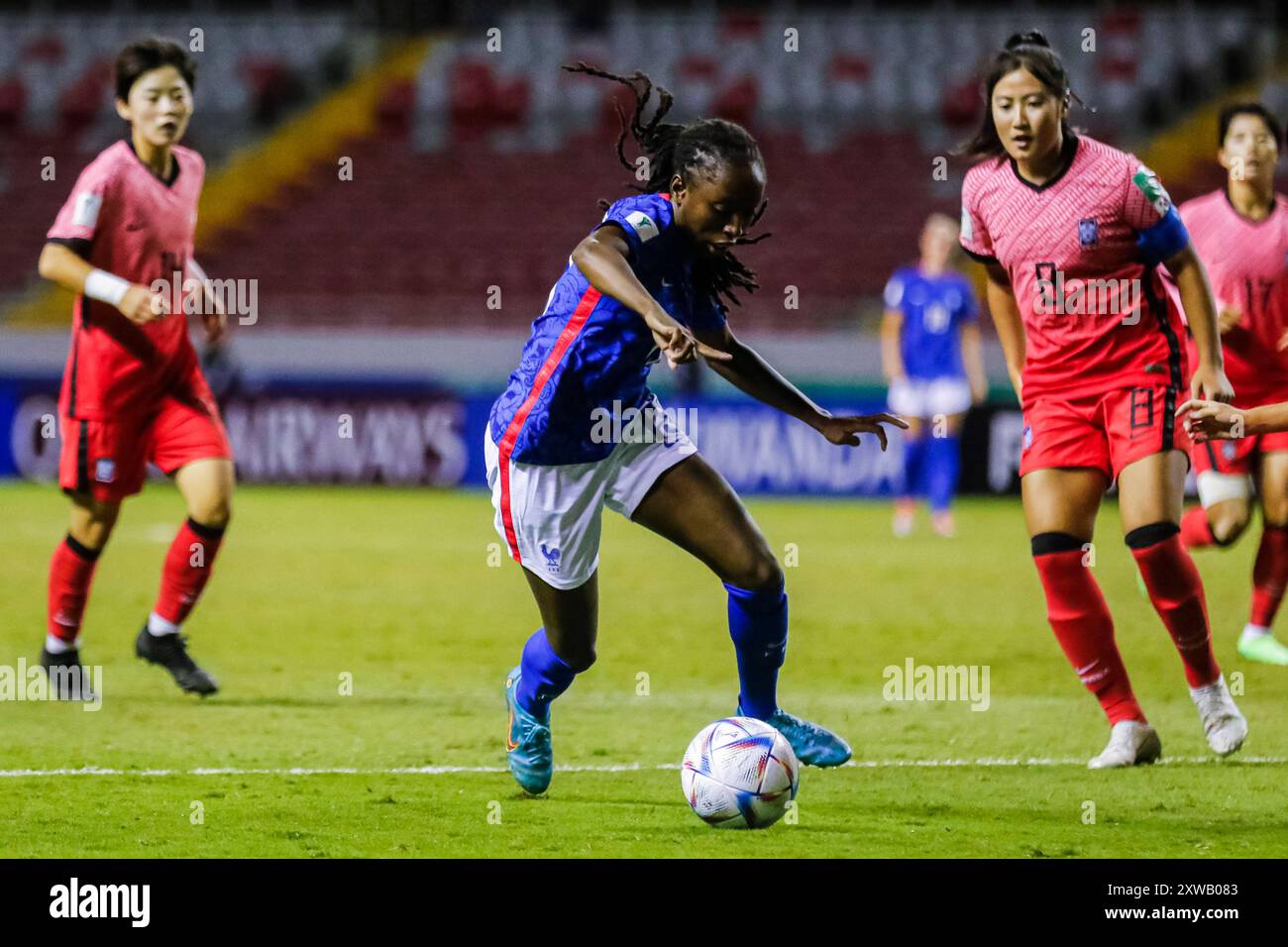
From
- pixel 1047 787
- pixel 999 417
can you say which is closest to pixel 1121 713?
pixel 1047 787

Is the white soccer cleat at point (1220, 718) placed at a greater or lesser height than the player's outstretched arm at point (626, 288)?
lesser

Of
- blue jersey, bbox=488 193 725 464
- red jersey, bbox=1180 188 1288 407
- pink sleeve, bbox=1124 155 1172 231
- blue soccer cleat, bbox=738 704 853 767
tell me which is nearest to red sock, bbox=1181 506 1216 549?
red jersey, bbox=1180 188 1288 407

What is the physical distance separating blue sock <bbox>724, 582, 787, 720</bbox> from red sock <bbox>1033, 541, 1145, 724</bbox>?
38.7 inches

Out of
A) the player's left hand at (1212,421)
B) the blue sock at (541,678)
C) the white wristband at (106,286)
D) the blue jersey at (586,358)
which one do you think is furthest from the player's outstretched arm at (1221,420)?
the white wristband at (106,286)

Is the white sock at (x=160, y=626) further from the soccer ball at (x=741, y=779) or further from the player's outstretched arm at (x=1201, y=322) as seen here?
the player's outstretched arm at (x=1201, y=322)

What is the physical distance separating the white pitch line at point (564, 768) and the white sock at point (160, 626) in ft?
5.19

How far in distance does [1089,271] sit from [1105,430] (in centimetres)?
53

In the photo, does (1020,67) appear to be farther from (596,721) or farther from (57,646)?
(57,646)

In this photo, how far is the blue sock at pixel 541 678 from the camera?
5.85m

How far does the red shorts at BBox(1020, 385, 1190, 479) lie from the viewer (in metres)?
6.11

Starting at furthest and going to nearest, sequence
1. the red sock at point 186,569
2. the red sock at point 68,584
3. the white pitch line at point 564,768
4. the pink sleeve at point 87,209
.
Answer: the red sock at point 68,584 < the red sock at point 186,569 < the pink sleeve at point 87,209 < the white pitch line at point 564,768

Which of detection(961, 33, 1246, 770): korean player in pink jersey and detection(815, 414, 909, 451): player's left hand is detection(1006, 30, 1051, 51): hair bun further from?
detection(815, 414, 909, 451): player's left hand

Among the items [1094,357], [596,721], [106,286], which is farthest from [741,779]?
[106,286]

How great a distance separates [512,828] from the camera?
5.35 m
